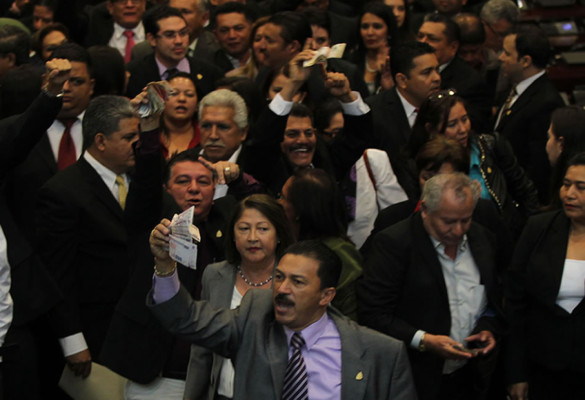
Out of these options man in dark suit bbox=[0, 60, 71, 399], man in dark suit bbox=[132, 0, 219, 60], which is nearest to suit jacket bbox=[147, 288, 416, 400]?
man in dark suit bbox=[0, 60, 71, 399]

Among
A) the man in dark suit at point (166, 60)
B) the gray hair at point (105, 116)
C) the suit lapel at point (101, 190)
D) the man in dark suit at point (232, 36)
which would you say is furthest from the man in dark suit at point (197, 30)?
the suit lapel at point (101, 190)

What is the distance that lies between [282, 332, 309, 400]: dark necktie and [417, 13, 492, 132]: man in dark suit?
3811mm

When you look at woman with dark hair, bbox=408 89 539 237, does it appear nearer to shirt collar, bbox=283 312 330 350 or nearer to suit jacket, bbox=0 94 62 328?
shirt collar, bbox=283 312 330 350

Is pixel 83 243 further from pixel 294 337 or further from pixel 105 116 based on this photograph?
pixel 294 337

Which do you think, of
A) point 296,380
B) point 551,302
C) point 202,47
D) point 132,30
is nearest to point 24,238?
point 296,380

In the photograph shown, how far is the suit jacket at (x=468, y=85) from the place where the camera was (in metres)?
7.94

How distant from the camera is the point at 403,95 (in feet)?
23.8

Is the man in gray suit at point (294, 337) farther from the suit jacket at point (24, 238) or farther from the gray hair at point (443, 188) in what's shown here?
the suit jacket at point (24, 238)

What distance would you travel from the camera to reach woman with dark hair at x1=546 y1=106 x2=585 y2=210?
19.8ft

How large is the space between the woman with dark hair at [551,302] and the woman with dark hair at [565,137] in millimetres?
562

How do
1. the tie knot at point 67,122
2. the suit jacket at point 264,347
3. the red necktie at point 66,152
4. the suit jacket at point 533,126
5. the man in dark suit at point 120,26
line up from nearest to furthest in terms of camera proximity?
the suit jacket at point 264,347 → the red necktie at point 66,152 → the tie knot at point 67,122 → the suit jacket at point 533,126 → the man in dark suit at point 120,26

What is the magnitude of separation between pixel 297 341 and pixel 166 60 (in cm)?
380

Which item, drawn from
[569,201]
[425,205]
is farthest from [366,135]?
[569,201]

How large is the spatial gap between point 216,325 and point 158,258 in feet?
1.26
